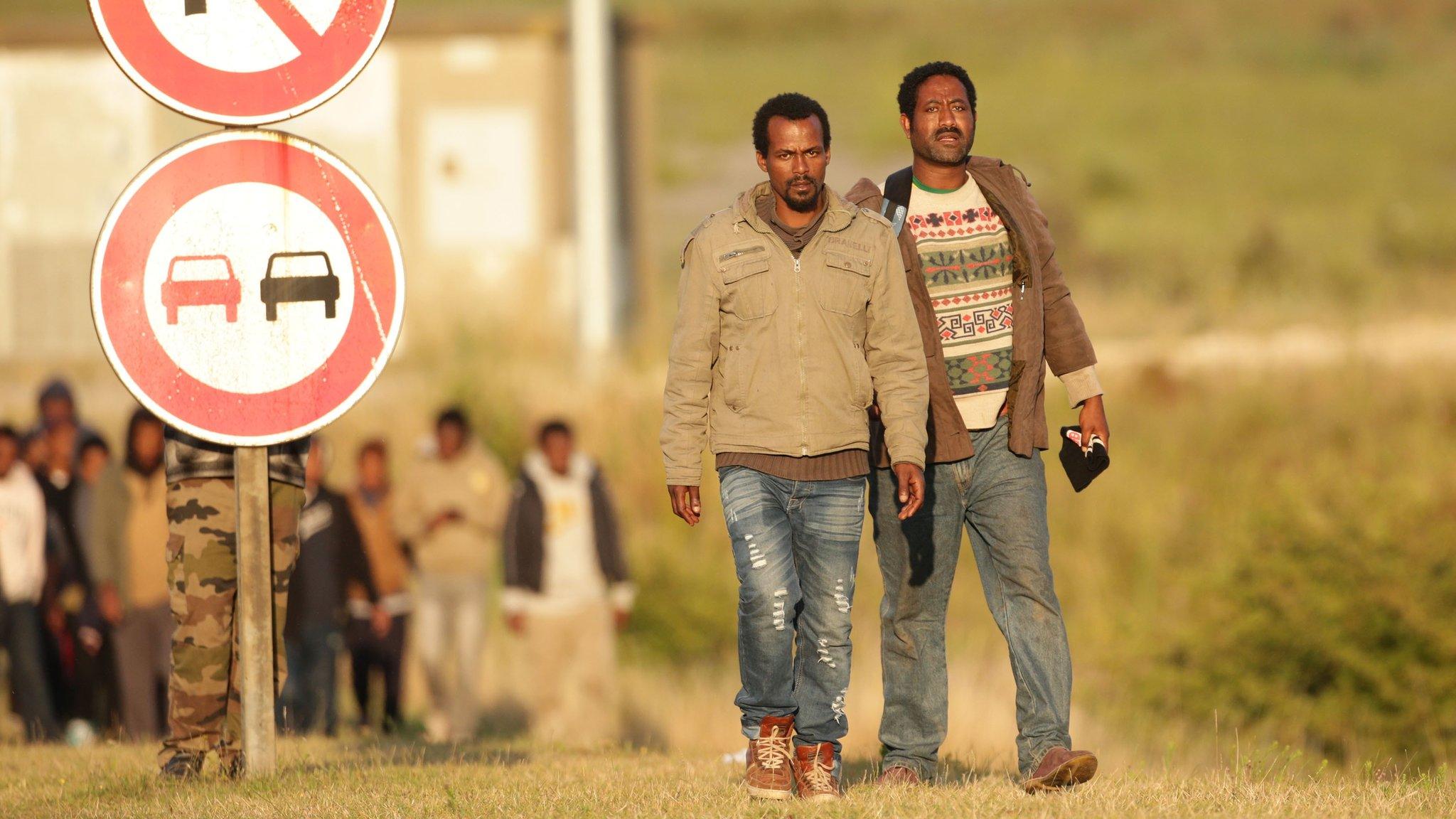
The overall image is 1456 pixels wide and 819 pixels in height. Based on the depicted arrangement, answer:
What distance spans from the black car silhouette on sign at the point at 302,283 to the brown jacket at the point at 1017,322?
1.64 meters

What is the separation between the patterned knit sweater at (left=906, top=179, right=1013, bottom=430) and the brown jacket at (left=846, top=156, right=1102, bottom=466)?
4cm

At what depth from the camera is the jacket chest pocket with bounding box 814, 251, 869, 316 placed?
5594mm

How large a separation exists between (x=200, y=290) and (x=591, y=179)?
1341 centimetres

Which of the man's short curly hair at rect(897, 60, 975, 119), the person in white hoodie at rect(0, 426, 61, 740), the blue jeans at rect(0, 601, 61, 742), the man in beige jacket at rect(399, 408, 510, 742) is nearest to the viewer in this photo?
the man's short curly hair at rect(897, 60, 975, 119)

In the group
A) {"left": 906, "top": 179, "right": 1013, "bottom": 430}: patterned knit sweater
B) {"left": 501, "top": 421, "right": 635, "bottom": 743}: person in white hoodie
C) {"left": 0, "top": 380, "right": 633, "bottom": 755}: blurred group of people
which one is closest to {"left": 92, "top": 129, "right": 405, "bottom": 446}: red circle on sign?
{"left": 906, "top": 179, "right": 1013, "bottom": 430}: patterned knit sweater

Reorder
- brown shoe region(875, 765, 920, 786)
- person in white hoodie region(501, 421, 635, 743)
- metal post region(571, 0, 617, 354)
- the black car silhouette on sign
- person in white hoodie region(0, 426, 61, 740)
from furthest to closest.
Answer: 1. metal post region(571, 0, 617, 354)
2. person in white hoodie region(501, 421, 635, 743)
3. person in white hoodie region(0, 426, 61, 740)
4. brown shoe region(875, 765, 920, 786)
5. the black car silhouette on sign

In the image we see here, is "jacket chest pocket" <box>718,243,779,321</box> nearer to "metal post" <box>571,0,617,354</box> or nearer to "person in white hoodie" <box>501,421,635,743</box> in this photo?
"person in white hoodie" <box>501,421,635,743</box>

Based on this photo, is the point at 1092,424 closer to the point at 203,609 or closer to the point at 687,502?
the point at 687,502

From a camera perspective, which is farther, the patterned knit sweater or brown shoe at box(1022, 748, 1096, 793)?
the patterned knit sweater

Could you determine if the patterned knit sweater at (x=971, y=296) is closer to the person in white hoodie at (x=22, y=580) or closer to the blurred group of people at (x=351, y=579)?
the blurred group of people at (x=351, y=579)

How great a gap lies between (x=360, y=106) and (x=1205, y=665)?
15.1 m

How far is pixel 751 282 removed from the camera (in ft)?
18.3

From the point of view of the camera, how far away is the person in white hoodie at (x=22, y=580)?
10.4 metres

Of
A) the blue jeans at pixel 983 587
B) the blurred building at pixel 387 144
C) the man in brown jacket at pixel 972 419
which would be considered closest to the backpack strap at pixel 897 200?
the man in brown jacket at pixel 972 419
